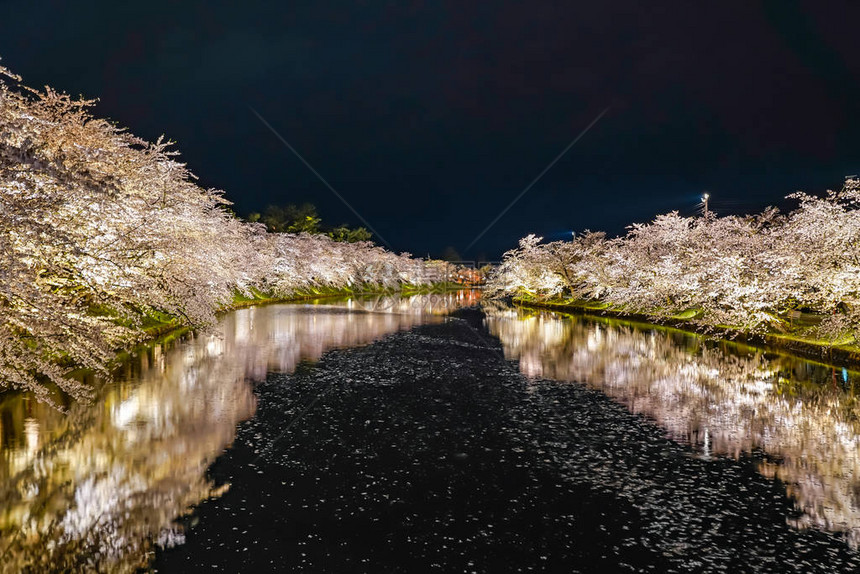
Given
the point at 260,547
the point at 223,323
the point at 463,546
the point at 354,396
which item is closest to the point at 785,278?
the point at 354,396

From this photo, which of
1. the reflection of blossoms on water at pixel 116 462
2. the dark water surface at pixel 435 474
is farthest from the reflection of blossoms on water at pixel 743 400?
the reflection of blossoms on water at pixel 116 462

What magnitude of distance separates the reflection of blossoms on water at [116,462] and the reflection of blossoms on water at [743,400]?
28.7 ft

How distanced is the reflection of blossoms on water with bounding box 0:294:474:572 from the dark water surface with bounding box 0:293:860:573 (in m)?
0.04

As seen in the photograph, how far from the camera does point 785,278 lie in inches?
1045

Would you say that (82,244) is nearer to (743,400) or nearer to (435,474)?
(435,474)

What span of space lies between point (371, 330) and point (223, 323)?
11.0 metres

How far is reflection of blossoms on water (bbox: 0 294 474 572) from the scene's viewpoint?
657cm

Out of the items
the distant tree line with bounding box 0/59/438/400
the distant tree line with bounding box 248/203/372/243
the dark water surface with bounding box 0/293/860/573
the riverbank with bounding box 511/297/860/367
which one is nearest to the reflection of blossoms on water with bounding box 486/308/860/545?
the dark water surface with bounding box 0/293/860/573

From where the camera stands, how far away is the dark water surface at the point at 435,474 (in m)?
6.44

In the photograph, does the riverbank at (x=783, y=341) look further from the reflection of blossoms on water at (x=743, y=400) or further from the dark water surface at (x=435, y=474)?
the dark water surface at (x=435, y=474)

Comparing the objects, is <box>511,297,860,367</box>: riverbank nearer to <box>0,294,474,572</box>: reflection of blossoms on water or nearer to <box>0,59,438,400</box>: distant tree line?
<box>0,294,474,572</box>: reflection of blossoms on water

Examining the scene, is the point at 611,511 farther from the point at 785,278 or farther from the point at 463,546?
the point at 785,278

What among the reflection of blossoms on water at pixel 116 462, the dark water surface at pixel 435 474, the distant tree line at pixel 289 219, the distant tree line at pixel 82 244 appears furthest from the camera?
the distant tree line at pixel 289 219

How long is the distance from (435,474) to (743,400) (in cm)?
1002
